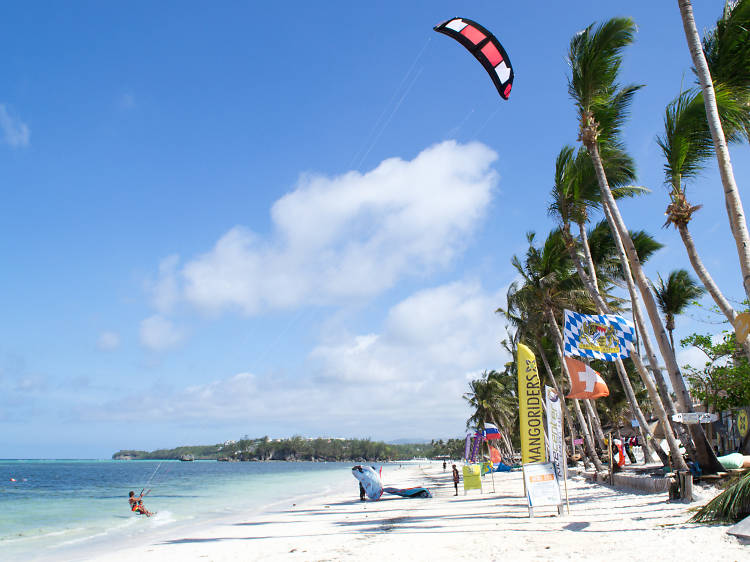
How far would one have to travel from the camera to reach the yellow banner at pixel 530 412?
11.2m

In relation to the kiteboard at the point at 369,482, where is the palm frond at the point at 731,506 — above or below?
above

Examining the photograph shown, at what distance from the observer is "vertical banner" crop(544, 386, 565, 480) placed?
10.9m

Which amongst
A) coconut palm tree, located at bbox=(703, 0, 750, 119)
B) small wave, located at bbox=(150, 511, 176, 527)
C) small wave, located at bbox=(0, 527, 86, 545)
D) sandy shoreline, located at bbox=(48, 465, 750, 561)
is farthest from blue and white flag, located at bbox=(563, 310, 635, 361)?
small wave, located at bbox=(0, 527, 86, 545)

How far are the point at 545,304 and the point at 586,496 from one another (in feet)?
35.2

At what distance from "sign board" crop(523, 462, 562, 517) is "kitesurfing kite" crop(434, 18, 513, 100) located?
7547 millimetres

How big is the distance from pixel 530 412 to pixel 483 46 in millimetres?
7698

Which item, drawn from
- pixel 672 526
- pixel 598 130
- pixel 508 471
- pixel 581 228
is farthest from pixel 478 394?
pixel 672 526

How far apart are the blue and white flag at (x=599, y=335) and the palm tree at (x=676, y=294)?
12102 mm

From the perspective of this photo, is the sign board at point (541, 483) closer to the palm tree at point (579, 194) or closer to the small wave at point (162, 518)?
the palm tree at point (579, 194)

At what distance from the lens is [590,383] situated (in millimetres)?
12930

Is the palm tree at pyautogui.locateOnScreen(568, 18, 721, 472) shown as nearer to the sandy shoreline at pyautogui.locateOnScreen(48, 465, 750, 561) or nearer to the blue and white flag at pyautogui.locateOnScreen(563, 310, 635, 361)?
the blue and white flag at pyautogui.locateOnScreen(563, 310, 635, 361)

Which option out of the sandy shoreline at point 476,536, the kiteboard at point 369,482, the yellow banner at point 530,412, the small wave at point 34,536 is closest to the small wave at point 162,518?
the small wave at point 34,536

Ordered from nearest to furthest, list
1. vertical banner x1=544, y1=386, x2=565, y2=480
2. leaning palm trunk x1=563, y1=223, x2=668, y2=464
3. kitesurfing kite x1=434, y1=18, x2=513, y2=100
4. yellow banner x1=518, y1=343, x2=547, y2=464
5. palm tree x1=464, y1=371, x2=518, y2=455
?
kitesurfing kite x1=434, y1=18, x2=513, y2=100, vertical banner x1=544, y1=386, x2=565, y2=480, yellow banner x1=518, y1=343, x2=547, y2=464, leaning palm trunk x1=563, y1=223, x2=668, y2=464, palm tree x1=464, y1=371, x2=518, y2=455

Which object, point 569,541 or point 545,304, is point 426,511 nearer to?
point 569,541
